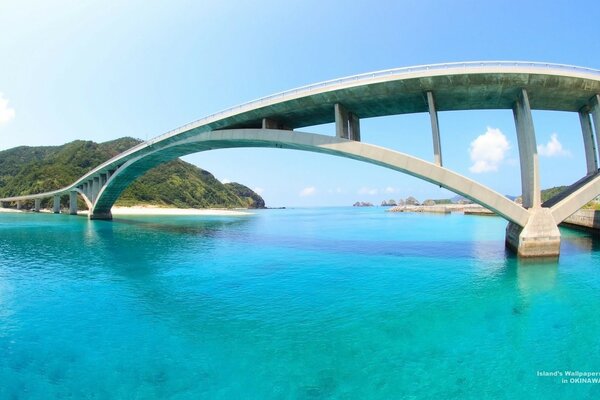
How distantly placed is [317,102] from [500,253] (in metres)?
16.7

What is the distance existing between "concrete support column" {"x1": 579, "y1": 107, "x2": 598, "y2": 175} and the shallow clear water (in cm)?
811

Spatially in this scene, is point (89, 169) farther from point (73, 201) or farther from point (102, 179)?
point (102, 179)

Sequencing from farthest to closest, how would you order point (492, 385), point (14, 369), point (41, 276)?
point (41, 276), point (14, 369), point (492, 385)

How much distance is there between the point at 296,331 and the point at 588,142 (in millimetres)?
25196

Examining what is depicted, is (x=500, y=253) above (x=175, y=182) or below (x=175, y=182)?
below

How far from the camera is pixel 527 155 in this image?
60.6ft

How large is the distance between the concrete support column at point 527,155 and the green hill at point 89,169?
98011 mm

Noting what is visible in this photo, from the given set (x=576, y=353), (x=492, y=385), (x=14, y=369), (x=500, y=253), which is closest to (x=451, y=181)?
(x=500, y=253)

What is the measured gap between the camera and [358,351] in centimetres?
671

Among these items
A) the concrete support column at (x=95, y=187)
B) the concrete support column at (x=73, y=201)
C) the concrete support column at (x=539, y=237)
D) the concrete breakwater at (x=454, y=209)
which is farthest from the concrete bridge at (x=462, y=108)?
the concrete support column at (x=73, y=201)

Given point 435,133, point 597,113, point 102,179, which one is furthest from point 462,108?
point 102,179

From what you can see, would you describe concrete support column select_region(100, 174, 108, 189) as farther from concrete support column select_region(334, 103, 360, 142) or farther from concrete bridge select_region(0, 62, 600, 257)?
concrete support column select_region(334, 103, 360, 142)

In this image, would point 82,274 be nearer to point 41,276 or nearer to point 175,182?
point 41,276

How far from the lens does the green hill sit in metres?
94.1
